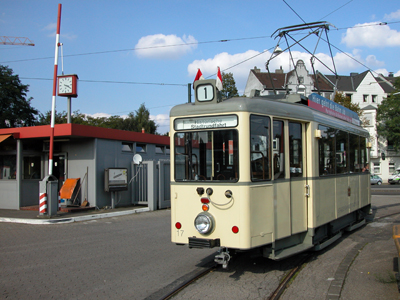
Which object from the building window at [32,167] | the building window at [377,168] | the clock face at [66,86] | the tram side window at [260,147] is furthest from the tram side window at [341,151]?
the building window at [377,168]

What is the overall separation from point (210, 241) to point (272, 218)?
1.07 meters

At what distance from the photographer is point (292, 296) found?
5.21 meters

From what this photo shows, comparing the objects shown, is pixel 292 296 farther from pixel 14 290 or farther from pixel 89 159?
pixel 89 159

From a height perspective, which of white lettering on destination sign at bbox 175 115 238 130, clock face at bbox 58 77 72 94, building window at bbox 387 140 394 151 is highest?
clock face at bbox 58 77 72 94

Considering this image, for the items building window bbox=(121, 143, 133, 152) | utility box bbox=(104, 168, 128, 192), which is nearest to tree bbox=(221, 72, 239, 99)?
building window bbox=(121, 143, 133, 152)

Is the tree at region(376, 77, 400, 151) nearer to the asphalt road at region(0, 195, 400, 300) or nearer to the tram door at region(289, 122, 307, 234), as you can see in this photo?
the asphalt road at region(0, 195, 400, 300)

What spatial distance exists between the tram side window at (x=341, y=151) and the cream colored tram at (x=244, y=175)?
136 centimetres

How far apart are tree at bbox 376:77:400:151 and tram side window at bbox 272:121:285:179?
1896 inches

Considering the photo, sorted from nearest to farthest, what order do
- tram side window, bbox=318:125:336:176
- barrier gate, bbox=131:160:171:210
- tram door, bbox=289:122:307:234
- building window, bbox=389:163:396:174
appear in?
tram door, bbox=289:122:307:234 → tram side window, bbox=318:125:336:176 → barrier gate, bbox=131:160:171:210 → building window, bbox=389:163:396:174

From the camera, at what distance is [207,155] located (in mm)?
5934

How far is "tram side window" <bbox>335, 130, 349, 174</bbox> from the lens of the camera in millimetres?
8422

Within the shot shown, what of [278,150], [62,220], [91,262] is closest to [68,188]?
[62,220]

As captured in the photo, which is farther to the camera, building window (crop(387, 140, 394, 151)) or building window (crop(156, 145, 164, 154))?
building window (crop(387, 140, 394, 151))

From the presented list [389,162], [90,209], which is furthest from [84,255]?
[389,162]
